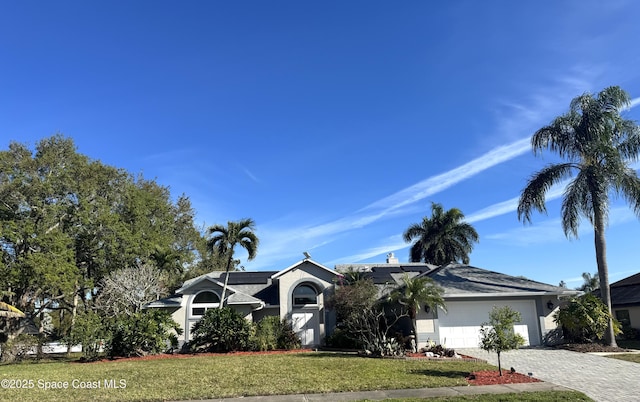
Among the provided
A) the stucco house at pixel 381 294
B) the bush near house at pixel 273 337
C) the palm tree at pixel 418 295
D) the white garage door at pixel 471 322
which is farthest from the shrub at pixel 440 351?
the bush near house at pixel 273 337

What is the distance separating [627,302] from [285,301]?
67.7ft

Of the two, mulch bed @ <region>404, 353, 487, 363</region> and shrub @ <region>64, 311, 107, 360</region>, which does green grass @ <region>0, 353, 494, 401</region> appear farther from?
shrub @ <region>64, 311, 107, 360</region>

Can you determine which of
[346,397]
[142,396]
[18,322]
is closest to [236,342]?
[142,396]

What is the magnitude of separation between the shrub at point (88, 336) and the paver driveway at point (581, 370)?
18.1 metres

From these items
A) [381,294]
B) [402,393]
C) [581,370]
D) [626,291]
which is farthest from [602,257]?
[402,393]

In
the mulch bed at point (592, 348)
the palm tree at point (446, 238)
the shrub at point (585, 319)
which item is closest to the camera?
the mulch bed at point (592, 348)

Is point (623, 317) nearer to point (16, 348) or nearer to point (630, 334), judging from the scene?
point (630, 334)

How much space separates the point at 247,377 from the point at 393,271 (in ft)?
66.6

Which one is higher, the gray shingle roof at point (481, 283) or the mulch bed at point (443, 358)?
the gray shingle roof at point (481, 283)

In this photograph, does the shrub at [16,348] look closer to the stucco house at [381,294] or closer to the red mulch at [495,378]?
the stucco house at [381,294]

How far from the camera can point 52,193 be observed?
28469 millimetres

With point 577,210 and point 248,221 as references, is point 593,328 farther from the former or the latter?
point 248,221

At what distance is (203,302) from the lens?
85.0 ft

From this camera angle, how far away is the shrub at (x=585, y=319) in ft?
64.3
